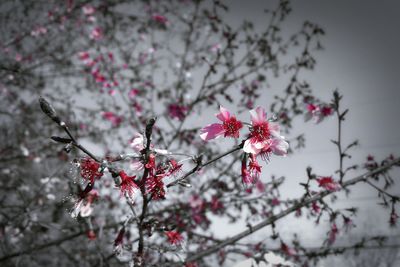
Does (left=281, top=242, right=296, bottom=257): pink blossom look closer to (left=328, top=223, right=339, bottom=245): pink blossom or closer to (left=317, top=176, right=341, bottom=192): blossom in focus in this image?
(left=328, top=223, right=339, bottom=245): pink blossom

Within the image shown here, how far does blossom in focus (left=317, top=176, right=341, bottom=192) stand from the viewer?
245cm

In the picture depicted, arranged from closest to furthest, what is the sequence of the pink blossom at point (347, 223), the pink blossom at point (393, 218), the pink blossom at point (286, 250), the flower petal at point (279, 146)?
the flower petal at point (279, 146) → the pink blossom at point (393, 218) → the pink blossom at point (347, 223) → the pink blossom at point (286, 250)

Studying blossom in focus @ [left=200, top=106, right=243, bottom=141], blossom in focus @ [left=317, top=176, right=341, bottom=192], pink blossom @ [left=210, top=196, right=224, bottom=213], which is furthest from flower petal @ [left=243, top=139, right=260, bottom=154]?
pink blossom @ [left=210, top=196, right=224, bottom=213]

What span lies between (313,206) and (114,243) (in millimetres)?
1798

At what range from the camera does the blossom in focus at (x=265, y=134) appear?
145 centimetres

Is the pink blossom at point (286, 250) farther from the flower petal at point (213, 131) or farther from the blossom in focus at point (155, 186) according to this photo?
the blossom in focus at point (155, 186)

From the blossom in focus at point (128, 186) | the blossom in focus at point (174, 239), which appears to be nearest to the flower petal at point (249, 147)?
the blossom in focus at point (128, 186)

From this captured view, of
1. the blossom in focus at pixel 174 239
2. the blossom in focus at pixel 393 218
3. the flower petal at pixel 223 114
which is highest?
the flower petal at pixel 223 114

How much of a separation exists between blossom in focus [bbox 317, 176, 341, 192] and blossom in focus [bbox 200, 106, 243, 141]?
1.25 m

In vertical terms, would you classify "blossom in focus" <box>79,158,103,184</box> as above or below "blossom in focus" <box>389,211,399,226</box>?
below

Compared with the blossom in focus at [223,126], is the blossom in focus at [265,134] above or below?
below

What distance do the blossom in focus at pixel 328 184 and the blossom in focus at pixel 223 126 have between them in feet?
4.11

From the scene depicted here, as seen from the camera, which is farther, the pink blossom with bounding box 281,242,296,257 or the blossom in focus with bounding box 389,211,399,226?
the pink blossom with bounding box 281,242,296,257

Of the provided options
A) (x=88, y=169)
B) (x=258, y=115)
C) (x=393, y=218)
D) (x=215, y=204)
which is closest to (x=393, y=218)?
(x=393, y=218)
